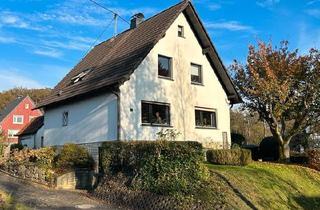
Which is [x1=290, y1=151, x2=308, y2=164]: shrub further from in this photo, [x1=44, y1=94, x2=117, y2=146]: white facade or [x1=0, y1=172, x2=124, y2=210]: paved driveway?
[x1=0, y1=172, x2=124, y2=210]: paved driveway

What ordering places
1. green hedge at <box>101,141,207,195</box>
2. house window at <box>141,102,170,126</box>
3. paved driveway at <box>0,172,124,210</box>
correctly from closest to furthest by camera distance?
green hedge at <box>101,141,207,195</box>, paved driveway at <box>0,172,124,210</box>, house window at <box>141,102,170,126</box>

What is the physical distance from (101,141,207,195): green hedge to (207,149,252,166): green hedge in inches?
226

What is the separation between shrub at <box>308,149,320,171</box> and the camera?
22.5 m

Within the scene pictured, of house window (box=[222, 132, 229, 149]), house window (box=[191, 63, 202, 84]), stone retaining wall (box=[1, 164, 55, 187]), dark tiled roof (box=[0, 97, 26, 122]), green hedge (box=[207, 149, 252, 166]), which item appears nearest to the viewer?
stone retaining wall (box=[1, 164, 55, 187])

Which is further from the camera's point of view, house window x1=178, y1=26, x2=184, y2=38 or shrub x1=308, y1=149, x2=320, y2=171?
house window x1=178, y1=26, x2=184, y2=38

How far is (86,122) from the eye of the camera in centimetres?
2231

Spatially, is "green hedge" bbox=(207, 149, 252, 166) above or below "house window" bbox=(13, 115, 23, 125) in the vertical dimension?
below

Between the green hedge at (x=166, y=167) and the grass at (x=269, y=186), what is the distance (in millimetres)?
992

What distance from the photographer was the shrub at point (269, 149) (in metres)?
28.0

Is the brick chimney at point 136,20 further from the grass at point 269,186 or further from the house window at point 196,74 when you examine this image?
the grass at point 269,186

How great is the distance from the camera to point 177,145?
13.5 metres

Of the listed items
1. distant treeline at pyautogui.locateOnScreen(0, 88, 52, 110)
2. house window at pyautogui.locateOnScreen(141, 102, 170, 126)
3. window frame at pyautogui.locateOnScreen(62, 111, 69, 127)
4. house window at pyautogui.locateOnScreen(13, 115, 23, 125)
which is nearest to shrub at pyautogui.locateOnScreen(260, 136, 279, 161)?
house window at pyautogui.locateOnScreen(141, 102, 170, 126)

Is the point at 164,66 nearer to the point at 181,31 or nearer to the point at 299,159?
the point at 181,31

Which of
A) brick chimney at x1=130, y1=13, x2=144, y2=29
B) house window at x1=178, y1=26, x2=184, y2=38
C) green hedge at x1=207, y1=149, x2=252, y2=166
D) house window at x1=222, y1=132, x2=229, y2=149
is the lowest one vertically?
green hedge at x1=207, y1=149, x2=252, y2=166
